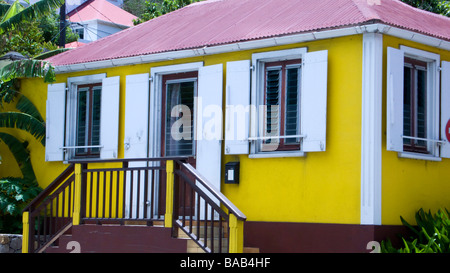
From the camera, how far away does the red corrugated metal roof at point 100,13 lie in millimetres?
46875

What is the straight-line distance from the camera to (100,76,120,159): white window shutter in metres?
12.4

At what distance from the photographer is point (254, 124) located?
11.0m

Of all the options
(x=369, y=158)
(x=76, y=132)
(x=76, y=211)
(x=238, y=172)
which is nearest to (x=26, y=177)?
(x=76, y=132)

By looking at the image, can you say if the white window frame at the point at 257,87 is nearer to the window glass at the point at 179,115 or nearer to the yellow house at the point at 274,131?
the yellow house at the point at 274,131

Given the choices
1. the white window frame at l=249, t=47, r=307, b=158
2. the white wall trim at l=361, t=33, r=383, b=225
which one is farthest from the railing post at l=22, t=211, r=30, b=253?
the white wall trim at l=361, t=33, r=383, b=225

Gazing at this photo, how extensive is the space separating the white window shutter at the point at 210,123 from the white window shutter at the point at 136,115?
1.02 meters

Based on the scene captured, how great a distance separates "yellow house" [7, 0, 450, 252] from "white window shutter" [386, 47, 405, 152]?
2cm

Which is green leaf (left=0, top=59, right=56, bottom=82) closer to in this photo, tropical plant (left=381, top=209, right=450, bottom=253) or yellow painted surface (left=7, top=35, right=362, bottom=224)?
yellow painted surface (left=7, top=35, right=362, bottom=224)

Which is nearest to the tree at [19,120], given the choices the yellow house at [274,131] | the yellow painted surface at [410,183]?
the yellow house at [274,131]

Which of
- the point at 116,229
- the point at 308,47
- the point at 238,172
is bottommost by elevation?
the point at 116,229

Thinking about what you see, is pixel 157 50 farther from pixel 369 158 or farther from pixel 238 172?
pixel 369 158

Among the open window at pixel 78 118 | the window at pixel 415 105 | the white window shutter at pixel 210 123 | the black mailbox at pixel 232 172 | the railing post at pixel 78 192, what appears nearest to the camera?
the window at pixel 415 105

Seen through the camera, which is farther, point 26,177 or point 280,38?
point 26,177

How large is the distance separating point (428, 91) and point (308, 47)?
1.94 meters
